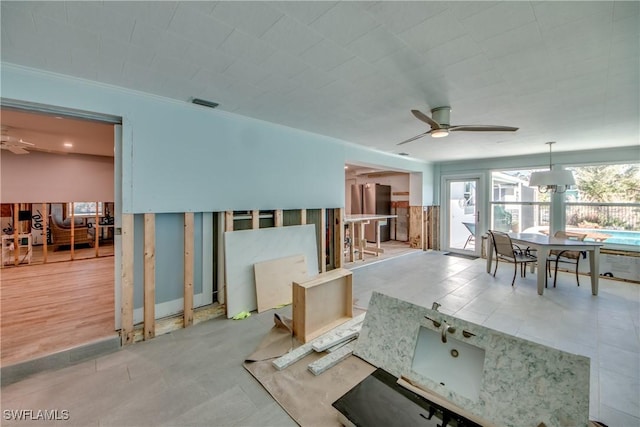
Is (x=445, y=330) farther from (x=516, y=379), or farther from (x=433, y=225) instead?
(x=433, y=225)

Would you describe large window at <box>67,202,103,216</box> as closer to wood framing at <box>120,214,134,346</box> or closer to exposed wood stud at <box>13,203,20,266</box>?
exposed wood stud at <box>13,203,20,266</box>

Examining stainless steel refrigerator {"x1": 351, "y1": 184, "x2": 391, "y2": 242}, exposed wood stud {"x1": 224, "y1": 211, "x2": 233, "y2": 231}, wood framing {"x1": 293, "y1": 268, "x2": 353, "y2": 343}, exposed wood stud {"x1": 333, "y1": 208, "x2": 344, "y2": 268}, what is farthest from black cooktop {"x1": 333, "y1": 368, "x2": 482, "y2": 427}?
stainless steel refrigerator {"x1": 351, "y1": 184, "x2": 391, "y2": 242}

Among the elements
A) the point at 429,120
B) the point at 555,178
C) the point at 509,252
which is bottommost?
the point at 509,252

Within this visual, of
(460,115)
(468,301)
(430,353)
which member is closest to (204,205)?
(430,353)

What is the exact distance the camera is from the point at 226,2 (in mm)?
1449

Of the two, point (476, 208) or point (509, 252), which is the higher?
point (476, 208)

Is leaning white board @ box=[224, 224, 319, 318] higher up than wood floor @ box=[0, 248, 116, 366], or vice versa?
leaning white board @ box=[224, 224, 319, 318]

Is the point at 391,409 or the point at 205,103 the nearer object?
the point at 391,409

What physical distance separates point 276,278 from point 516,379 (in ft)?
8.63

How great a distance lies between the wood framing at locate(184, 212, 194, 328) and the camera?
9.53 ft

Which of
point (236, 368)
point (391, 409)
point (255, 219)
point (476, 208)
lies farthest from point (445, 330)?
point (476, 208)

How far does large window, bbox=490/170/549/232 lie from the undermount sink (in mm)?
5727

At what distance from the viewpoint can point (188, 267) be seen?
2939 mm

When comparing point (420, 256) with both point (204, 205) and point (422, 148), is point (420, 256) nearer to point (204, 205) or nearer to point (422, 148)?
point (422, 148)
